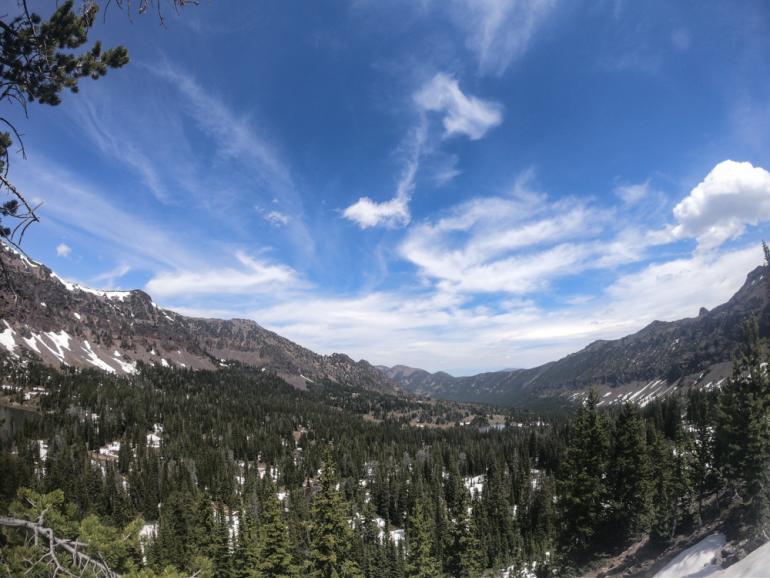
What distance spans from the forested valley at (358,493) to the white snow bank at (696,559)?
1572mm

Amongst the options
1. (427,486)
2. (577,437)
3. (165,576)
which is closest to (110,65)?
(165,576)

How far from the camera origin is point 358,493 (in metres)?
116

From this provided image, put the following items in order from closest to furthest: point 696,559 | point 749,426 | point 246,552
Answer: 1. point 696,559
2. point 749,426
3. point 246,552

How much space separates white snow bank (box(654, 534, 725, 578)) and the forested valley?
157 cm

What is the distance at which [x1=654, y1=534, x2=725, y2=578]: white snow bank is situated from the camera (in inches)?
983

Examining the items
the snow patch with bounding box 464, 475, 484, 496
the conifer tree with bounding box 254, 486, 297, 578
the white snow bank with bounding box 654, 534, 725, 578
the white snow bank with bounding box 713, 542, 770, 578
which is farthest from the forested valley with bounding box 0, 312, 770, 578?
the white snow bank with bounding box 713, 542, 770, 578

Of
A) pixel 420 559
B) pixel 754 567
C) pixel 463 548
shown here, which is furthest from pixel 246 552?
pixel 754 567

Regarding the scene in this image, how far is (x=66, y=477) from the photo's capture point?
9525 centimetres

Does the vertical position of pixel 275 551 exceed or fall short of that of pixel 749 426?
it falls short

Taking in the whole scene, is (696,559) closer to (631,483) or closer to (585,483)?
(631,483)

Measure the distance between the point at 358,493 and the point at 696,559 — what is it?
4026 inches

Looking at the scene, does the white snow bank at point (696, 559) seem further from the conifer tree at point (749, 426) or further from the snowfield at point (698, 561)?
the conifer tree at point (749, 426)

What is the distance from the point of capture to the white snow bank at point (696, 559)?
81.9 feet

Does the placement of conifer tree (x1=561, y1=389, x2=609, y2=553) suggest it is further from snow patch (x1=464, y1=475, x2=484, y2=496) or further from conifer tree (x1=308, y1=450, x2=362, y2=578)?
snow patch (x1=464, y1=475, x2=484, y2=496)
